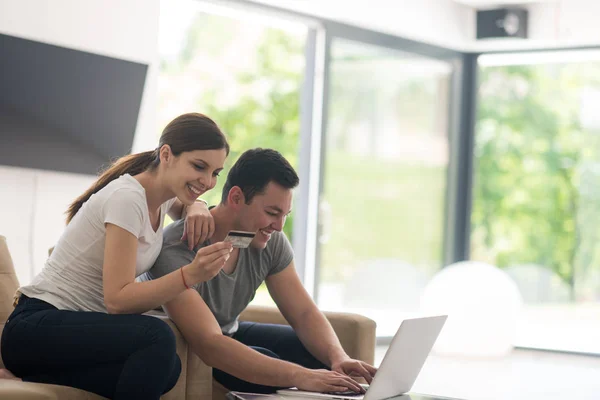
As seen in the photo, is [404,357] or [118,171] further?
[118,171]

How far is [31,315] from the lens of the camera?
2.27 meters

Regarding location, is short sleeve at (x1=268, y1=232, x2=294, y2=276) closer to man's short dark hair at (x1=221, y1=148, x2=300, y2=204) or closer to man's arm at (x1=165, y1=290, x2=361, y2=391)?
man's short dark hair at (x1=221, y1=148, x2=300, y2=204)

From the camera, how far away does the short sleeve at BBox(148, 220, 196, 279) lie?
2.50 metres

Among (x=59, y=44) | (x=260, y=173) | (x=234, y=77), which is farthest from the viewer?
(x=234, y=77)

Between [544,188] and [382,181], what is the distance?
1.28 metres

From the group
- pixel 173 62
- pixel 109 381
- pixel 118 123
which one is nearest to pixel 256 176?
pixel 109 381

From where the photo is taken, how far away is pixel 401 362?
237 centimetres

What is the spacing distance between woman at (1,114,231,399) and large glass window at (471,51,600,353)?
4.79 meters

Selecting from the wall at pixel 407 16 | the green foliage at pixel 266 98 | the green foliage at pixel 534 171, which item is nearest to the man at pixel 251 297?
the wall at pixel 407 16

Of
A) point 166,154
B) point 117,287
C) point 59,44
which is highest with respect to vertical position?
point 59,44

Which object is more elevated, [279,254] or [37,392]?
[279,254]

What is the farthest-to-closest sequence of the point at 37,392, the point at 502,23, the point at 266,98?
the point at 266,98, the point at 502,23, the point at 37,392

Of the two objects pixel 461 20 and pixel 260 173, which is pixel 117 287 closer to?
pixel 260 173

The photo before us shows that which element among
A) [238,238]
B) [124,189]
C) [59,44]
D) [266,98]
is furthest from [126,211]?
[266,98]
